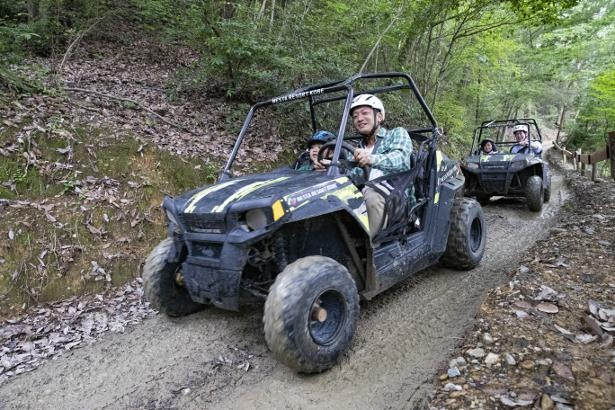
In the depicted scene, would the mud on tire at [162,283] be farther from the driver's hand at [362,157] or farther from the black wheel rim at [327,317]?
the driver's hand at [362,157]

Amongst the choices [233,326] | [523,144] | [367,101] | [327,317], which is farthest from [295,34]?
[327,317]

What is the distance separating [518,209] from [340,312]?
20.9 feet

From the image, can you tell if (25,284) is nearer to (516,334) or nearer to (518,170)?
(516,334)

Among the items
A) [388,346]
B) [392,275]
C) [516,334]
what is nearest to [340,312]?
[388,346]

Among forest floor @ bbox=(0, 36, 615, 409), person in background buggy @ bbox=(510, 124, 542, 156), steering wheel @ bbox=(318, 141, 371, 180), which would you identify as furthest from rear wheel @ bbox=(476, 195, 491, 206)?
steering wheel @ bbox=(318, 141, 371, 180)

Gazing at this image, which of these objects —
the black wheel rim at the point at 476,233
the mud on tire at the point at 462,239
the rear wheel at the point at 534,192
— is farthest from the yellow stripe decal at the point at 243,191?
the rear wheel at the point at 534,192

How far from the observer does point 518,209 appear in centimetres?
794

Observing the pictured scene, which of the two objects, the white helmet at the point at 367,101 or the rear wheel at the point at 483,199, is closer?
the white helmet at the point at 367,101

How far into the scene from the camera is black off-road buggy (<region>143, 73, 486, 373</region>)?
2498mm

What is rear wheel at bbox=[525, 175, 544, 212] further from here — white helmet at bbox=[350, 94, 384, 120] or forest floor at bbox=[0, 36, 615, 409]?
white helmet at bbox=[350, 94, 384, 120]

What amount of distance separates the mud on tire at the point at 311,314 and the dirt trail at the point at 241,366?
201 millimetres

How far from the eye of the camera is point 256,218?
8.59ft

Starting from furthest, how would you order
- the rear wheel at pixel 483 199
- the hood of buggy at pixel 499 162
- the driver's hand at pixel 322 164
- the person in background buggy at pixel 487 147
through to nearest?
the person in background buggy at pixel 487 147
the rear wheel at pixel 483 199
the hood of buggy at pixel 499 162
the driver's hand at pixel 322 164

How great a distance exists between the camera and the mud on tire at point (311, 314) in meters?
2.40
